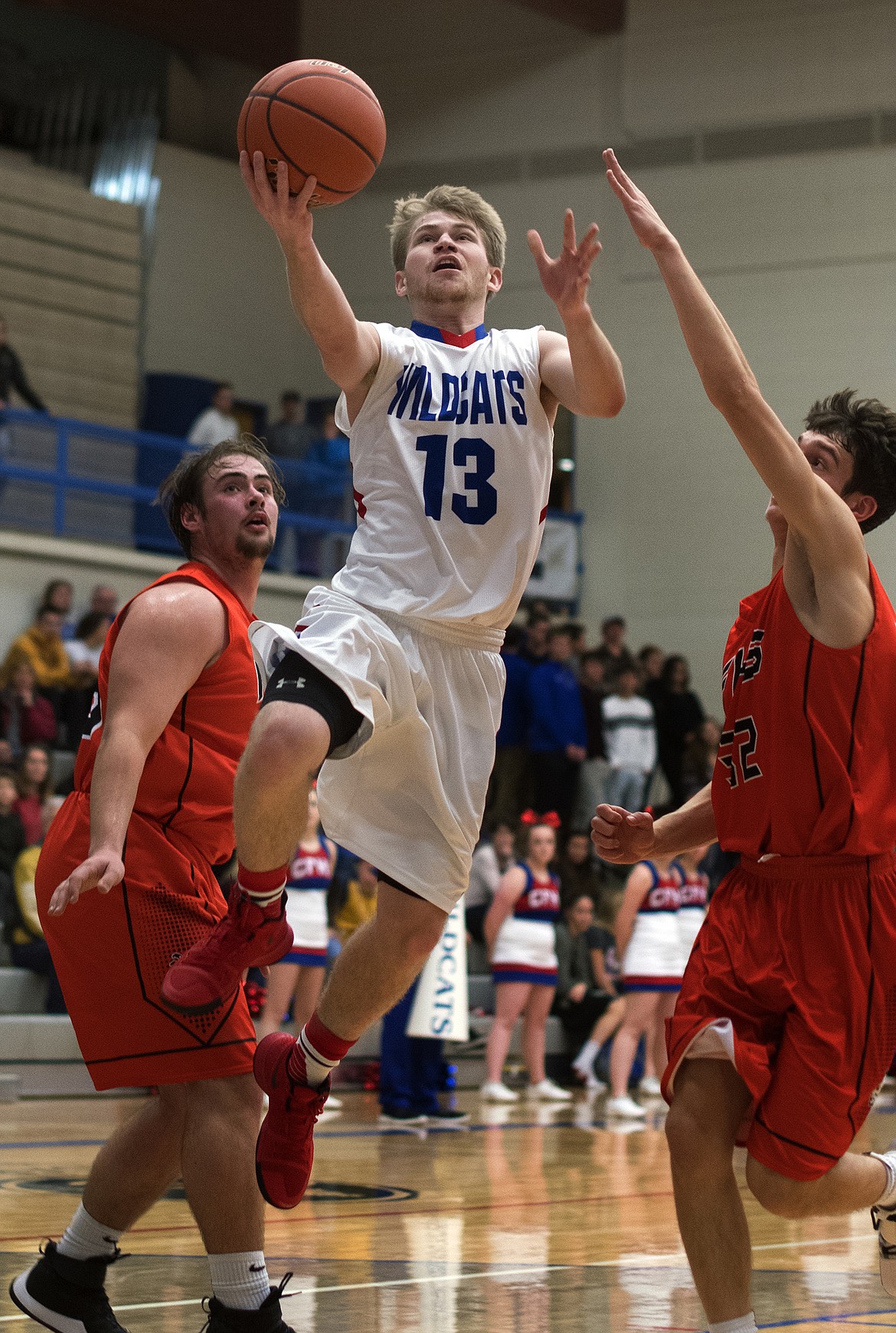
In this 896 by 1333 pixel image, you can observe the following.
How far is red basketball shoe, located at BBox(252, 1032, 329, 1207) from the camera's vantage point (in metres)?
3.97

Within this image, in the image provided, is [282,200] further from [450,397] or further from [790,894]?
[790,894]

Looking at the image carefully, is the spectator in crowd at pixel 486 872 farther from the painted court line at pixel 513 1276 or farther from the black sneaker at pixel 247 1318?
the black sneaker at pixel 247 1318

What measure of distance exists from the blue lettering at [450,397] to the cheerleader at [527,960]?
25.7 ft

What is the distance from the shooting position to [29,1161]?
765cm

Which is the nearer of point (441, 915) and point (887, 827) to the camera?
point (887, 827)

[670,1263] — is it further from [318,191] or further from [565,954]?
[565,954]

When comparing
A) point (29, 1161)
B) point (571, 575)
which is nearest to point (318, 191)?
point (29, 1161)

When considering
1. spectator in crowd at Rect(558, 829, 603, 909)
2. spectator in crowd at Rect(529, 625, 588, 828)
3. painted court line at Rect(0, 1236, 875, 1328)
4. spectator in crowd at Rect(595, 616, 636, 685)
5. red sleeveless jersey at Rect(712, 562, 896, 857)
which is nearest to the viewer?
red sleeveless jersey at Rect(712, 562, 896, 857)

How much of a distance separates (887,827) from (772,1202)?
826 mm

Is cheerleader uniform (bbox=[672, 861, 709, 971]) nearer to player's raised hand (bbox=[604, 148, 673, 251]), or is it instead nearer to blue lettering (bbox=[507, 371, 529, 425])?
blue lettering (bbox=[507, 371, 529, 425])

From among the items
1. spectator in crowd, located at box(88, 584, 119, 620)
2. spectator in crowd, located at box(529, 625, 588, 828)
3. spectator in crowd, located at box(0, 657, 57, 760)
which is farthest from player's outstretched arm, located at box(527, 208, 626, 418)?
spectator in crowd, located at box(529, 625, 588, 828)

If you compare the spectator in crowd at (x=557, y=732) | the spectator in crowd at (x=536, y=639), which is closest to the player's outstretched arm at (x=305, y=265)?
the spectator in crowd at (x=557, y=732)

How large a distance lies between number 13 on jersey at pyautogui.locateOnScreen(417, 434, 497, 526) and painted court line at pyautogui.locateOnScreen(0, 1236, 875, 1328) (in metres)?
2.01

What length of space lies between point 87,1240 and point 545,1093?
8182 millimetres
